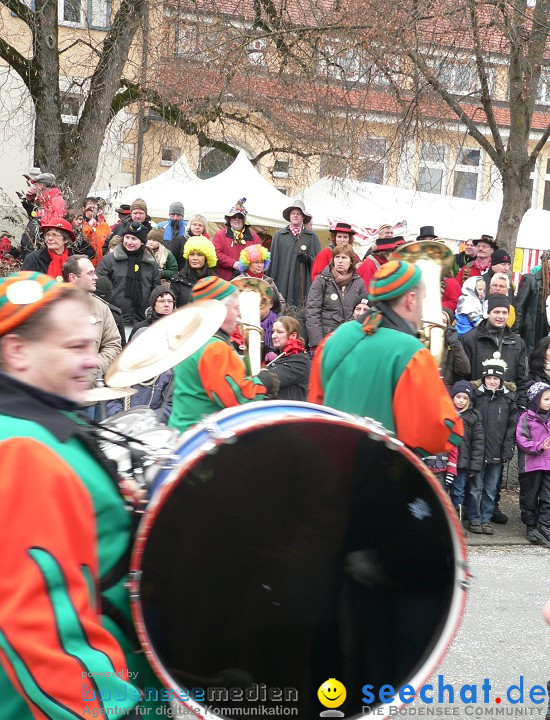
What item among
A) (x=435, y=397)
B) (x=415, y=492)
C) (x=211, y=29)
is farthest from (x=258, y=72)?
(x=415, y=492)

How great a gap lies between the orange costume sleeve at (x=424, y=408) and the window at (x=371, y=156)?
835 centimetres

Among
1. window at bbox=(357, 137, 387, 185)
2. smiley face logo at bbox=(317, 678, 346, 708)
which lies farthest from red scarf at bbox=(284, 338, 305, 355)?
window at bbox=(357, 137, 387, 185)

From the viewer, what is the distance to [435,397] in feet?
13.2

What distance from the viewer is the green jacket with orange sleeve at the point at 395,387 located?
4.03 m

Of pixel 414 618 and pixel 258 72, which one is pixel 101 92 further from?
pixel 414 618

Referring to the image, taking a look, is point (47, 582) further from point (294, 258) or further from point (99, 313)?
point (294, 258)

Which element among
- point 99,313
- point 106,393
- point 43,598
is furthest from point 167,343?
point 99,313

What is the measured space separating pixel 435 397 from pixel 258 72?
10655 millimetres

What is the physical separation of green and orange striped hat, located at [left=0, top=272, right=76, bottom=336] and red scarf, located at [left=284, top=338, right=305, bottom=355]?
187 inches

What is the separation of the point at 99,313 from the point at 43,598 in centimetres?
557

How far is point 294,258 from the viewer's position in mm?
10633

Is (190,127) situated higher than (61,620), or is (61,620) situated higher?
(190,127)

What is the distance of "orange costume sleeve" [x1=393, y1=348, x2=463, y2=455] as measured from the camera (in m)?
4.02

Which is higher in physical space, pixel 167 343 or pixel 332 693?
pixel 167 343
